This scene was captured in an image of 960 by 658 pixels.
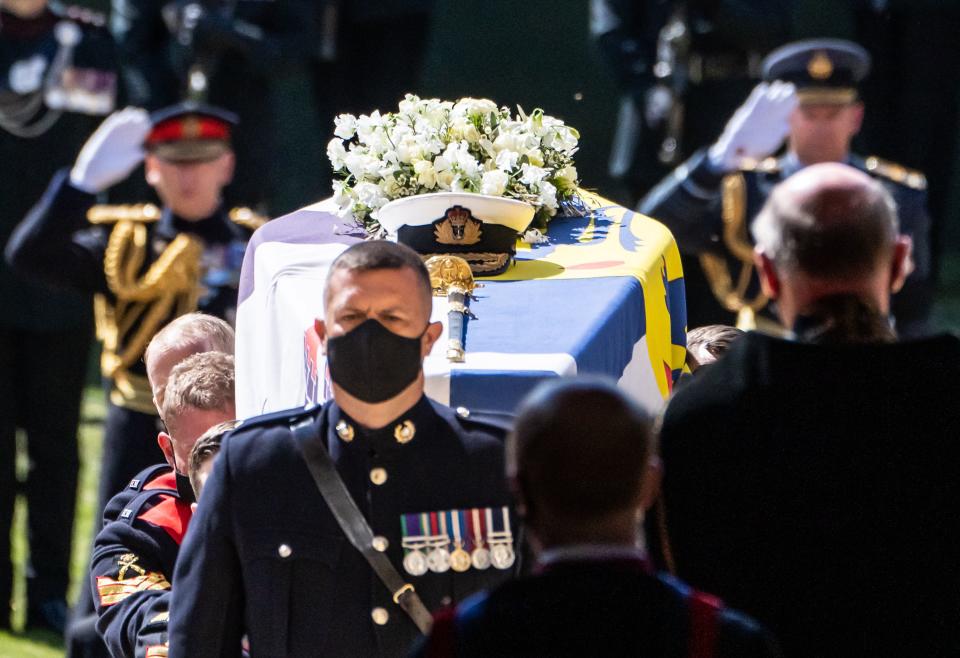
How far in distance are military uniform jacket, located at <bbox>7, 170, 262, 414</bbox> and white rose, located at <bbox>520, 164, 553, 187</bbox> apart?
2053 millimetres

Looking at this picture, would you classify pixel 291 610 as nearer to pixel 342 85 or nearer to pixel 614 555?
pixel 614 555

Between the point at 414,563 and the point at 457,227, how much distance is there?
1.21m

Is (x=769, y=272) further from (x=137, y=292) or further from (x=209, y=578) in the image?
(x=137, y=292)

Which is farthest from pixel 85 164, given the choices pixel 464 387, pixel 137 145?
pixel 464 387

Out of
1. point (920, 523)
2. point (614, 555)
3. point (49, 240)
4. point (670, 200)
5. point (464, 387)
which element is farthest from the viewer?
point (670, 200)

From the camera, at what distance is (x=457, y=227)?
4.46m

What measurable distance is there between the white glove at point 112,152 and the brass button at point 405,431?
3440 mm

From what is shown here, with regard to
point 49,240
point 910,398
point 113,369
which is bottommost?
point 113,369

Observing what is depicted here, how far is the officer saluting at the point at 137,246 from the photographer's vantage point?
6.54 meters

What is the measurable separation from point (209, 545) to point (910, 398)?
3.64 feet

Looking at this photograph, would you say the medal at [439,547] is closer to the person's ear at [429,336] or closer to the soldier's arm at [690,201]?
the person's ear at [429,336]

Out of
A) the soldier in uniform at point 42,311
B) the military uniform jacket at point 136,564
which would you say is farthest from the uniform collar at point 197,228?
the military uniform jacket at point 136,564

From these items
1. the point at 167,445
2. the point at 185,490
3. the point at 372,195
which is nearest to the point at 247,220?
the point at 372,195

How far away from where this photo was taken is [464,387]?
3826 millimetres
